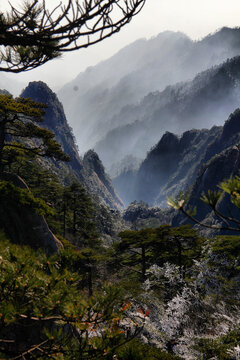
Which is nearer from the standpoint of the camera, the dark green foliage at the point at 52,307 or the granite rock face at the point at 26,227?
the dark green foliage at the point at 52,307

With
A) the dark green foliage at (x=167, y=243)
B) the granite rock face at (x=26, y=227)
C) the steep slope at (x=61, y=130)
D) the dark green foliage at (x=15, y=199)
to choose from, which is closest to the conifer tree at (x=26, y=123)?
the dark green foliage at (x=15, y=199)

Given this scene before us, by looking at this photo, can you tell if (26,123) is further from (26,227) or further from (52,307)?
(52,307)

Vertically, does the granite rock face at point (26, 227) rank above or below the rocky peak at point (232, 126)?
below

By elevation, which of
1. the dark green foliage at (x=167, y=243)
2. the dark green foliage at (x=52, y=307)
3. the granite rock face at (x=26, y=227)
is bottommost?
the dark green foliage at (x=52, y=307)

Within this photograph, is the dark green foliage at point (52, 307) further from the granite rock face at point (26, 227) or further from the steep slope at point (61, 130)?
the steep slope at point (61, 130)

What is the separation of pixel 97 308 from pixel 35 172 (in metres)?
41.5

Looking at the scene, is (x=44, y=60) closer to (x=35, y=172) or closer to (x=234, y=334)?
(x=234, y=334)

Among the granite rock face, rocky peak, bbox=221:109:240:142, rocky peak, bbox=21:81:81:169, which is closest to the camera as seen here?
the granite rock face

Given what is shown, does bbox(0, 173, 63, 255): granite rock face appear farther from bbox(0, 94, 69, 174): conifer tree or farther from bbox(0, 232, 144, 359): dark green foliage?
bbox(0, 232, 144, 359): dark green foliage

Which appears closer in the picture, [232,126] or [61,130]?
[232,126]

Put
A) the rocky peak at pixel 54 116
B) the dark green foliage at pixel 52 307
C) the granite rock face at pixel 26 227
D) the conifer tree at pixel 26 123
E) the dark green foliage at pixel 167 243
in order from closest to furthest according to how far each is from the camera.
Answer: the dark green foliage at pixel 52 307
the granite rock face at pixel 26 227
the conifer tree at pixel 26 123
the dark green foliage at pixel 167 243
the rocky peak at pixel 54 116

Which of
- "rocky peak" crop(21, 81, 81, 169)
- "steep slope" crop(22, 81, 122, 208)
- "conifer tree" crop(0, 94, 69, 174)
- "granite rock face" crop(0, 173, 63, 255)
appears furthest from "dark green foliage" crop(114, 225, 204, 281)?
"rocky peak" crop(21, 81, 81, 169)

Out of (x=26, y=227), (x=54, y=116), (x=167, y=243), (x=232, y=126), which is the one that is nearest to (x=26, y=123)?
(x=26, y=227)

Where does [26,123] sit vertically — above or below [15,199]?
above
